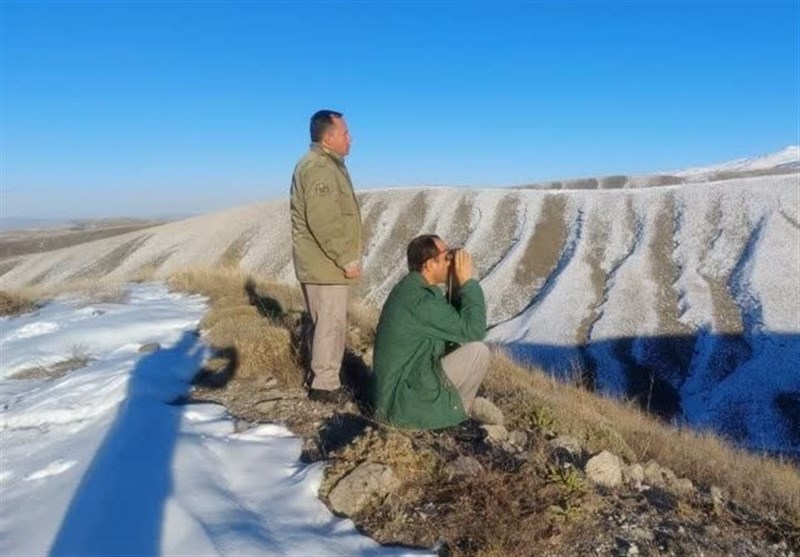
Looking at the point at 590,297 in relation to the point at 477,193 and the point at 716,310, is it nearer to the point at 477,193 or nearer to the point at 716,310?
the point at 716,310

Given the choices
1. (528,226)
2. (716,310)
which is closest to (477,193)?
(528,226)

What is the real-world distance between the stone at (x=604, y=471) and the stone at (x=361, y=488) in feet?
4.27

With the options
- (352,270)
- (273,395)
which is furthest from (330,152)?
(273,395)

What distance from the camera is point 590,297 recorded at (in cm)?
3778

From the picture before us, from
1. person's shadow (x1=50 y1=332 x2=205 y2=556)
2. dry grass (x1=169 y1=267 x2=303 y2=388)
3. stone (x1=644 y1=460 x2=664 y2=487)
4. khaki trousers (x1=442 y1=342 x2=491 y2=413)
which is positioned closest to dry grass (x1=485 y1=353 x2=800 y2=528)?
stone (x1=644 y1=460 x2=664 y2=487)

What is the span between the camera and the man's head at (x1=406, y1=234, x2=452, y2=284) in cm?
509

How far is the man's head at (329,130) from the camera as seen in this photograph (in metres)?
5.89

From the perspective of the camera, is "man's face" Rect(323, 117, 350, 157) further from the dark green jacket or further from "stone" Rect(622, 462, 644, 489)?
"stone" Rect(622, 462, 644, 489)

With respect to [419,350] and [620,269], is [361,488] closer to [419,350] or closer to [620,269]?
[419,350]

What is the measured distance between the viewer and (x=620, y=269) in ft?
134

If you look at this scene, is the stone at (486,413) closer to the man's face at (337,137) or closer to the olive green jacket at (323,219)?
the olive green jacket at (323,219)

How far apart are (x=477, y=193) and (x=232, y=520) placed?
185ft

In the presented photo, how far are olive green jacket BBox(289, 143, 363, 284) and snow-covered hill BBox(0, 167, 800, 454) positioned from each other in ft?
33.9

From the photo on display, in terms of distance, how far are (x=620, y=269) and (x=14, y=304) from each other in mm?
34795
